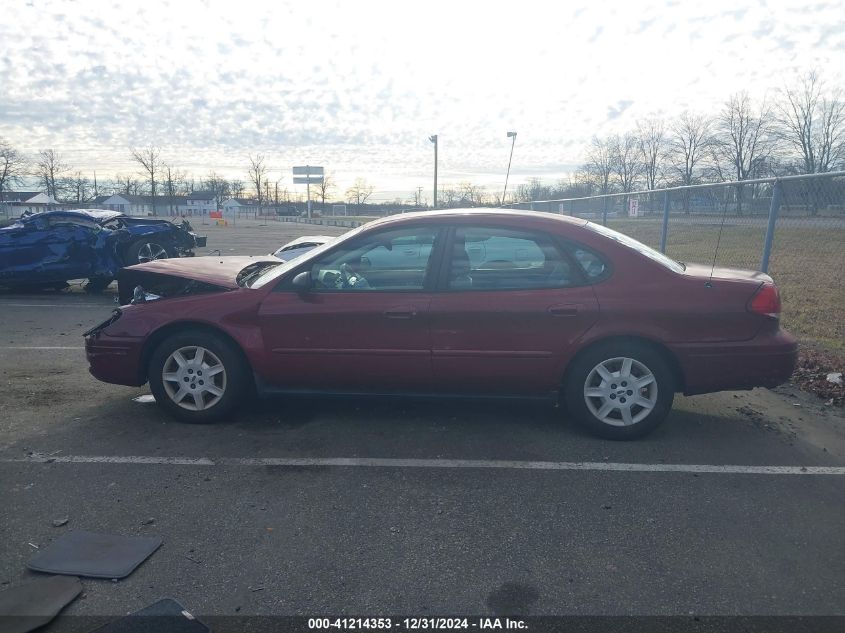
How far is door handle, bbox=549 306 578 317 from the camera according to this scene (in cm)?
426

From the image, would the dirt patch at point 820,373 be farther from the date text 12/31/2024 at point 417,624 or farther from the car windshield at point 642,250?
the date text 12/31/2024 at point 417,624

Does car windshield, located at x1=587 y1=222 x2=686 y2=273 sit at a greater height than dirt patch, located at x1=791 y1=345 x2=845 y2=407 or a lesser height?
greater

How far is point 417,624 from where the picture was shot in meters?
2.45

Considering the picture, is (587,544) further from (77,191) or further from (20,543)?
(77,191)

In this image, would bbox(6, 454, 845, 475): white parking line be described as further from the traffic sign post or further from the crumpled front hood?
the traffic sign post

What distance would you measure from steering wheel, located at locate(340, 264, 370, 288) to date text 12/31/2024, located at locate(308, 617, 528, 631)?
2456mm

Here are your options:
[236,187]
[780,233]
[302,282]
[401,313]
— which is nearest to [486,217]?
[401,313]

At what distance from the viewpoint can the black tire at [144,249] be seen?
11945 millimetres

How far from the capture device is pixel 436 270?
14.5 ft

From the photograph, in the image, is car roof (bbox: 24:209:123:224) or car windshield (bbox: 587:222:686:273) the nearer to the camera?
car windshield (bbox: 587:222:686:273)

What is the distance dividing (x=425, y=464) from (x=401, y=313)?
1.05 m

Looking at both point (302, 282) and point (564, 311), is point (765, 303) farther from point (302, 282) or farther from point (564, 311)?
point (302, 282)

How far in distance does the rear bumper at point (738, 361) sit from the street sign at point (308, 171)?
2392 inches

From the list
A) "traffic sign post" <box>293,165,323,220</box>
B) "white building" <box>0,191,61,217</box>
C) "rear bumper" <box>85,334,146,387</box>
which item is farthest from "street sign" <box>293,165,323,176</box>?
"rear bumper" <box>85,334,146,387</box>
